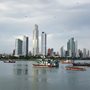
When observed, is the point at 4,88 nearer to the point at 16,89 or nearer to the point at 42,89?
the point at 16,89

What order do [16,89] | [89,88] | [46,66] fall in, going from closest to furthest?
[16,89] → [89,88] → [46,66]

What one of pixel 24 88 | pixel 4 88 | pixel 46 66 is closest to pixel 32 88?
pixel 24 88

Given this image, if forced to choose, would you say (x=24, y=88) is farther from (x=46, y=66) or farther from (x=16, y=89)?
(x=46, y=66)

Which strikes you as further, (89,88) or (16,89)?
(89,88)

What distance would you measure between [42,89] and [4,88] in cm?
737

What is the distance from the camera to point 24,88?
61.2m

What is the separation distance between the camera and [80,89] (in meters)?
61.1

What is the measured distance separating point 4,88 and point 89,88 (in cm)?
1713

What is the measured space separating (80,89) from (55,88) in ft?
16.4

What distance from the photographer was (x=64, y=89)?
6125cm

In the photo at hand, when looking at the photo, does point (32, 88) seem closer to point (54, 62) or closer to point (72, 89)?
point (72, 89)

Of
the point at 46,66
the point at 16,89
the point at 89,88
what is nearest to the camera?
the point at 16,89

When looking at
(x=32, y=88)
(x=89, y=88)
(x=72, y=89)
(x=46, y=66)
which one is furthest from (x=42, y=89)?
A: (x=46, y=66)

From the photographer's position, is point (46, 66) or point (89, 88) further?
point (46, 66)
